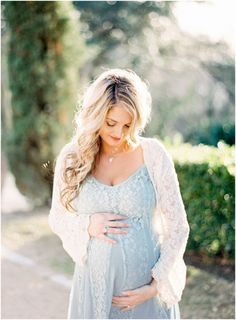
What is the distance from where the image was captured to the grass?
5.29 meters

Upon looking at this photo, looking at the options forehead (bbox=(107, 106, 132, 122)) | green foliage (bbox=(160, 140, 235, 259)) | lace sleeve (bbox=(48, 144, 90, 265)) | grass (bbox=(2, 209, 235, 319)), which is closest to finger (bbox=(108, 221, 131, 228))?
lace sleeve (bbox=(48, 144, 90, 265))

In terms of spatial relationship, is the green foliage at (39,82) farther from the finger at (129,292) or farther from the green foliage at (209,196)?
the finger at (129,292)

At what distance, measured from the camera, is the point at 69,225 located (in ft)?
9.71

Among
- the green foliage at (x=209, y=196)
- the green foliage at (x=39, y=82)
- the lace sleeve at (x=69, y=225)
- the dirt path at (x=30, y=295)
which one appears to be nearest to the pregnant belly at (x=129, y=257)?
the lace sleeve at (x=69, y=225)

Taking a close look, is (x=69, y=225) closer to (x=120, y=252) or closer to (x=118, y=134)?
(x=120, y=252)

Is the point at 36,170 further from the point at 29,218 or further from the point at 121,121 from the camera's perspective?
the point at 121,121

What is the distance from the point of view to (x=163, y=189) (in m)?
2.83

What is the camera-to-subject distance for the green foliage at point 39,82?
9.61m

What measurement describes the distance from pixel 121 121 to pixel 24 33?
24.2ft

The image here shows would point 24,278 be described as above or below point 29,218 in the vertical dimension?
below

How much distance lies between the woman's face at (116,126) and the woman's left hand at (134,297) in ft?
2.47

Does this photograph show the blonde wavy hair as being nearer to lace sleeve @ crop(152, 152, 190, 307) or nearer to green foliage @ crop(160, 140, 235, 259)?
lace sleeve @ crop(152, 152, 190, 307)

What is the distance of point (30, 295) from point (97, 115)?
141 inches

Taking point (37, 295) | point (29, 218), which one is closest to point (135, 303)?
point (37, 295)
